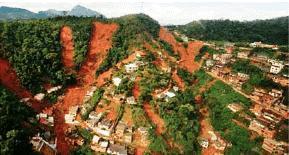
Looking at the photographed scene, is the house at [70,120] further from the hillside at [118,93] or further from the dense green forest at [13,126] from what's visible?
the dense green forest at [13,126]

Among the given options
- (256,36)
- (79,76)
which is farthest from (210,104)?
(256,36)

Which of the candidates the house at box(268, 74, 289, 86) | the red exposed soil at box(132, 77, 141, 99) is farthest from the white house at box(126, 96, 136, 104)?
the house at box(268, 74, 289, 86)

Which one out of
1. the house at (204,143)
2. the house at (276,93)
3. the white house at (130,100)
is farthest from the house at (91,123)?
the house at (276,93)

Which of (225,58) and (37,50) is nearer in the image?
(37,50)

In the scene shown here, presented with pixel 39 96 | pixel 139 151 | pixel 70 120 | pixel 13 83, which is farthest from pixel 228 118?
pixel 13 83

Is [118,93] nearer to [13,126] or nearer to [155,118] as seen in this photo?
[155,118]

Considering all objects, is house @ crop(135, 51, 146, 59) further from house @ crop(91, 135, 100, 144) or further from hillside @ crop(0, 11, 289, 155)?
house @ crop(91, 135, 100, 144)

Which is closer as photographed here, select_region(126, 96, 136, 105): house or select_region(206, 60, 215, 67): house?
select_region(126, 96, 136, 105): house
